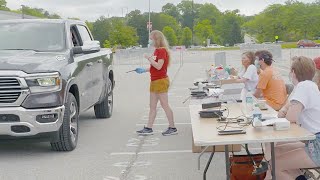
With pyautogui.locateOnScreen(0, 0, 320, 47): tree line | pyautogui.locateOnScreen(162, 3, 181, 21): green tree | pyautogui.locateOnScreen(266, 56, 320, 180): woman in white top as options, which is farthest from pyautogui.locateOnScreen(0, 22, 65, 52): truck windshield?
pyautogui.locateOnScreen(162, 3, 181, 21): green tree

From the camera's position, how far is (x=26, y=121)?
7273mm

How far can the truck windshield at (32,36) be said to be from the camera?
8672 millimetres

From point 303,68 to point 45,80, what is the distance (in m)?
3.57

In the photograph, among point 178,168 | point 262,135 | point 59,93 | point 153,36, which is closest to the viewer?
point 262,135

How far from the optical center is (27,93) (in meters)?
7.27

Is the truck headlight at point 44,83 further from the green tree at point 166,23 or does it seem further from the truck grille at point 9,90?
the green tree at point 166,23

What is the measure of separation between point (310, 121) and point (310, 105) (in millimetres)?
177

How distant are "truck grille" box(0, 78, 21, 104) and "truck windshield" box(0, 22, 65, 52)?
1.35m

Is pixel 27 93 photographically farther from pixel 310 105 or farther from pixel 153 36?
pixel 310 105

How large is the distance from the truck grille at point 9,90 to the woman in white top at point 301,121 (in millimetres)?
3654

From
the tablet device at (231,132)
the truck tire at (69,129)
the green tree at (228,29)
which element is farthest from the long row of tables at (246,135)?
the green tree at (228,29)

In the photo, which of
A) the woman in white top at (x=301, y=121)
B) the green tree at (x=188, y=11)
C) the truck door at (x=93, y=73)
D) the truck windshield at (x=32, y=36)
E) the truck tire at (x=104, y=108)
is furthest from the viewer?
the green tree at (x=188, y=11)

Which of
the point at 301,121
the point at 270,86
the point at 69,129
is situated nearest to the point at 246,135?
the point at 301,121

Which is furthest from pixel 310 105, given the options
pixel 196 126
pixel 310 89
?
pixel 196 126
